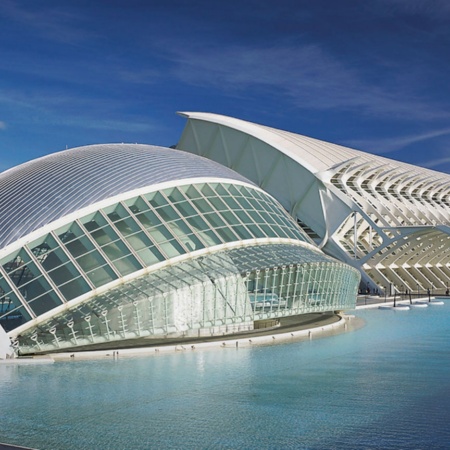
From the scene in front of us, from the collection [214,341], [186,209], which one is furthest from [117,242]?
[214,341]

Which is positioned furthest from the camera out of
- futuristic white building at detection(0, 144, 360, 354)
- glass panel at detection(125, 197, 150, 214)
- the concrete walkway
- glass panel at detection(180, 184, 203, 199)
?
glass panel at detection(180, 184, 203, 199)

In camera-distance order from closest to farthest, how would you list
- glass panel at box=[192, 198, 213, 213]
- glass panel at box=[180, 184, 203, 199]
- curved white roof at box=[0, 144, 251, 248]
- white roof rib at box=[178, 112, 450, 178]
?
curved white roof at box=[0, 144, 251, 248] < glass panel at box=[192, 198, 213, 213] < glass panel at box=[180, 184, 203, 199] < white roof rib at box=[178, 112, 450, 178]

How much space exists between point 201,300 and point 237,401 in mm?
8530

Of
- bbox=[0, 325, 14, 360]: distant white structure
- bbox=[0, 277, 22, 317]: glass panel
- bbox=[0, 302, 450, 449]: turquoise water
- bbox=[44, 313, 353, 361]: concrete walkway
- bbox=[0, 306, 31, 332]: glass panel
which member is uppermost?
bbox=[0, 277, 22, 317]: glass panel

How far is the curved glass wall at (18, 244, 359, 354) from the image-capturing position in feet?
63.0

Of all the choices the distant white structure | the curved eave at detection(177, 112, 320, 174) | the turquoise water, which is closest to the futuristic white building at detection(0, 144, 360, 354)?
the distant white structure

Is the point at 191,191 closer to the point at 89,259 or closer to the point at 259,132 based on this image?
the point at 89,259

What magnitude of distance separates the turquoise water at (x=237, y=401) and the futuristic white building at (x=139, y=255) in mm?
1787

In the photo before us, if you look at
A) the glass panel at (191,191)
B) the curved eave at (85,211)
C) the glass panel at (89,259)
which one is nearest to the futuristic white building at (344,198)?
the glass panel at (191,191)

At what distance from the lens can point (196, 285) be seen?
829 inches

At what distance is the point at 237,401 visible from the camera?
42.9ft

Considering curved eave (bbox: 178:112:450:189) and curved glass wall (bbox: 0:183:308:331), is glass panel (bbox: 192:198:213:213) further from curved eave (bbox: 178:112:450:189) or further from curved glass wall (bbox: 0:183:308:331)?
curved eave (bbox: 178:112:450:189)

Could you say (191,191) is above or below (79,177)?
below

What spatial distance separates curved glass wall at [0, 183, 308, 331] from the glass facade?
33 mm
